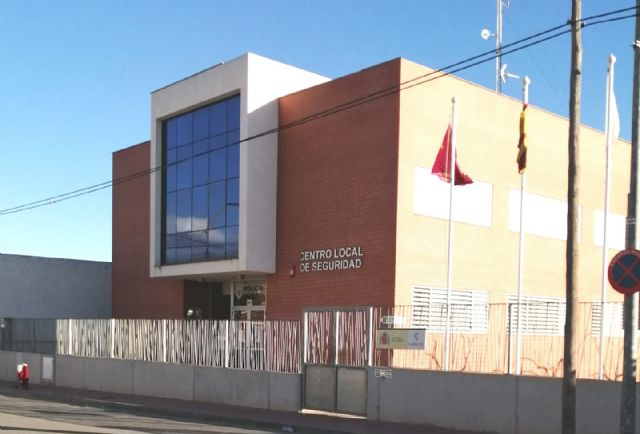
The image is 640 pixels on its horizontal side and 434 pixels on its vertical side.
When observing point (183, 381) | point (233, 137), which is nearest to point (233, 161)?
point (233, 137)

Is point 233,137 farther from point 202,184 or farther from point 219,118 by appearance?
point 202,184

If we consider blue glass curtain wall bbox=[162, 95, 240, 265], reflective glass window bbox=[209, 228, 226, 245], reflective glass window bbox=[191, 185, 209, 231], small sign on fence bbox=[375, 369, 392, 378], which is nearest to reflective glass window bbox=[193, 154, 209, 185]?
blue glass curtain wall bbox=[162, 95, 240, 265]

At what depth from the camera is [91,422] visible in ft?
53.6

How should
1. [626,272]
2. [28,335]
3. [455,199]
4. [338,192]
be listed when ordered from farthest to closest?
[28,335]
[455,199]
[338,192]
[626,272]

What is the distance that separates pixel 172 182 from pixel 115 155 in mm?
7128

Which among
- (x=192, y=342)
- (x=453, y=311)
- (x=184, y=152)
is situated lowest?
(x=192, y=342)

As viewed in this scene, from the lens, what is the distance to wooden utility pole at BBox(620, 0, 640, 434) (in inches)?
426

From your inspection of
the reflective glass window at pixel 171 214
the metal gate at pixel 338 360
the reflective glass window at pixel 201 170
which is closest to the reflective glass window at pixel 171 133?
the reflective glass window at pixel 201 170

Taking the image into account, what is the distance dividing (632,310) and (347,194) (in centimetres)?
1241

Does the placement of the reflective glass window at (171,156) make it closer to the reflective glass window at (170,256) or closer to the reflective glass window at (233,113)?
the reflective glass window at (170,256)

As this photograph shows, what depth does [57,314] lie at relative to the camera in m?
35.5

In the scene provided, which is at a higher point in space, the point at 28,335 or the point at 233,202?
the point at 233,202

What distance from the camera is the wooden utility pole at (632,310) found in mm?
10828

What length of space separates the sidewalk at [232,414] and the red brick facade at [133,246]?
7264 mm
